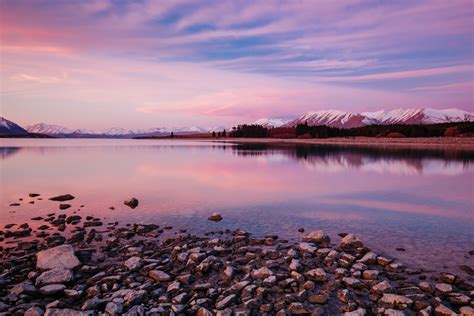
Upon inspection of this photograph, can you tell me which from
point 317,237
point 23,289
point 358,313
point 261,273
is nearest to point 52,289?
→ point 23,289

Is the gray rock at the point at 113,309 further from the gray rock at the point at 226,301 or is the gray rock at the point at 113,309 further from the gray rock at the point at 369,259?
the gray rock at the point at 369,259

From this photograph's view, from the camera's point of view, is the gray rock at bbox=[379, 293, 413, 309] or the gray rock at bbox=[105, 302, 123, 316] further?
the gray rock at bbox=[379, 293, 413, 309]

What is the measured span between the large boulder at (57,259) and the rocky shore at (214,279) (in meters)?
0.03

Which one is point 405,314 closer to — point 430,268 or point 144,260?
point 430,268

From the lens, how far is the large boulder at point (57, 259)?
1052 cm

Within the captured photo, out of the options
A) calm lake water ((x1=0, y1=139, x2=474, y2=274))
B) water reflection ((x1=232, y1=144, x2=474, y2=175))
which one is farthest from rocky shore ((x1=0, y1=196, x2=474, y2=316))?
water reflection ((x1=232, y1=144, x2=474, y2=175))

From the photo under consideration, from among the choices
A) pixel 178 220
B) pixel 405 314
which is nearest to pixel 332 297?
pixel 405 314

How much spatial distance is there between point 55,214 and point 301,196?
1678cm

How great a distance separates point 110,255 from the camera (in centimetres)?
1192

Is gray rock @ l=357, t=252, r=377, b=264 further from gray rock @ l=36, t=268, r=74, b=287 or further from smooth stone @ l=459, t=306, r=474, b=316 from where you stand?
gray rock @ l=36, t=268, r=74, b=287

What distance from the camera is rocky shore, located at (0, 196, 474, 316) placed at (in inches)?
325

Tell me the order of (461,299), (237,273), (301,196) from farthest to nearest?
(301,196) → (237,273) → (461,299)

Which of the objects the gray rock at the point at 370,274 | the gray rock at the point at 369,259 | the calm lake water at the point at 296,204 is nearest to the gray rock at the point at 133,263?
the calm lake water at the point at 296,204

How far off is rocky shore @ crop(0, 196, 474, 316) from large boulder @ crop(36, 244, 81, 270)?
0.03m
